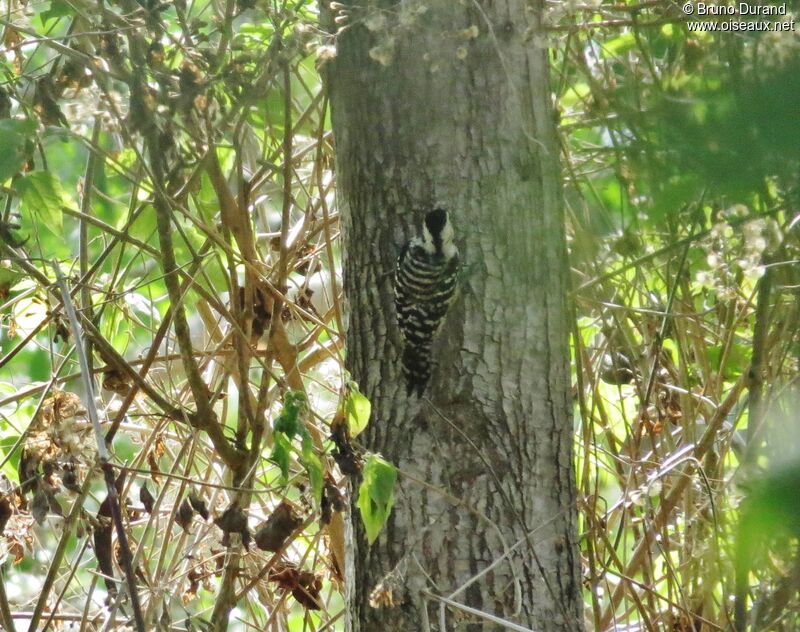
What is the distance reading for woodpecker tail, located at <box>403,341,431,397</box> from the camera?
7.02 ft

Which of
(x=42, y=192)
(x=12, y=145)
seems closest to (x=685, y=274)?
(x=42, y=192)

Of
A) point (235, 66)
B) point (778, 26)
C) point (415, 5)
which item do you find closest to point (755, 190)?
point (778, 26)

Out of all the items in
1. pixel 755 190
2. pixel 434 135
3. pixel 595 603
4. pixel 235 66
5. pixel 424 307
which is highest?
pixel 235 66

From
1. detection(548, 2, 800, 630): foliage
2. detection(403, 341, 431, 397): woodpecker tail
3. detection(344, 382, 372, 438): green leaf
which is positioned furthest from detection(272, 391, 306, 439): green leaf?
detection(548, 2, 800, 630): foliage

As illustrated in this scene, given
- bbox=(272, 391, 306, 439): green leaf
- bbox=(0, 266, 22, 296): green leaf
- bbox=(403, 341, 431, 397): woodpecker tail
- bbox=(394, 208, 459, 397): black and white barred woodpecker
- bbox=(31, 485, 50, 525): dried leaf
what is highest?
bbox=(0, 266, 22, 296): green leaf

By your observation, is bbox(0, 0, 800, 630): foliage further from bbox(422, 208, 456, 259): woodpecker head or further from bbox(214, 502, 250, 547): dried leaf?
bbox(422, 208, 456, 259): woodpecker head

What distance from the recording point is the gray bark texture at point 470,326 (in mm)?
2111

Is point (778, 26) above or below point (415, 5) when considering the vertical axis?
below

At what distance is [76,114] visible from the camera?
2188mm

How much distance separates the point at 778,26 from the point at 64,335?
6.50 feet

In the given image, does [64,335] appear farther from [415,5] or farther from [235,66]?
[415,5]

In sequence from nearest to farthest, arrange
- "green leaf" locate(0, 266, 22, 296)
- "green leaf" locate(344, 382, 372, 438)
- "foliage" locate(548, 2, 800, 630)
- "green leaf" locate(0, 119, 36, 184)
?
"foliage" locate(548, 2, 800, 630) < "green leaf" locate(0, 119, 36, 184) < "green leaf" locate(344, 382, 372, 438) < "green leaf" locate(0, 266, 22, 296)

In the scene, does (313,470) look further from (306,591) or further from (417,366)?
(306,591)

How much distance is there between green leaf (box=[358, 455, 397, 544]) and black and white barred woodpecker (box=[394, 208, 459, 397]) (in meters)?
0.46
